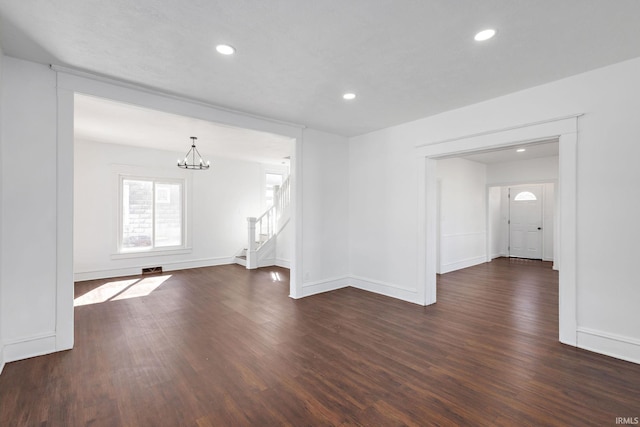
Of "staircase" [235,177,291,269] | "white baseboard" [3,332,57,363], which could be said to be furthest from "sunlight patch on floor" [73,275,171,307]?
"staircase" [235,177,291,269]

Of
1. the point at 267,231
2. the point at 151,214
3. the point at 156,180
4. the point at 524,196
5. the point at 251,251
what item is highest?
the point at 156,180

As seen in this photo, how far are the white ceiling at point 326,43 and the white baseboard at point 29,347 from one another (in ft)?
8.92

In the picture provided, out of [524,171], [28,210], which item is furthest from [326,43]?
[524,171]

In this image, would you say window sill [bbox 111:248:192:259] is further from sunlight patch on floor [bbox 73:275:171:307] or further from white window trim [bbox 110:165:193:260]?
sunlight patch on floor [bbox 73:275:171:307]

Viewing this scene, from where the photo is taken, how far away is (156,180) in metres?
6.99

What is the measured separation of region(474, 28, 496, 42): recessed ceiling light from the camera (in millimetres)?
2307

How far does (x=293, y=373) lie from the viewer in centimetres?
258

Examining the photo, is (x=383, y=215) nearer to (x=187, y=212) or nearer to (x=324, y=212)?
(x=324, y=212)

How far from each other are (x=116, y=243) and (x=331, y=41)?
642 centimetres

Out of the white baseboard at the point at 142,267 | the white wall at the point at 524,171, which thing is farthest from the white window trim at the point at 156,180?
the white wall at the point at 524,171

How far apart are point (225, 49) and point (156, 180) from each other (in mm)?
5450

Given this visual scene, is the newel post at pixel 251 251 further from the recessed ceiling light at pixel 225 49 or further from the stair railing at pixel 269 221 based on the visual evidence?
the recessed ceiling light at pixel 225 49

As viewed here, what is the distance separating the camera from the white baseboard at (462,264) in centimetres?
677

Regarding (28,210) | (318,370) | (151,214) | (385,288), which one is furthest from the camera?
(151,214)
